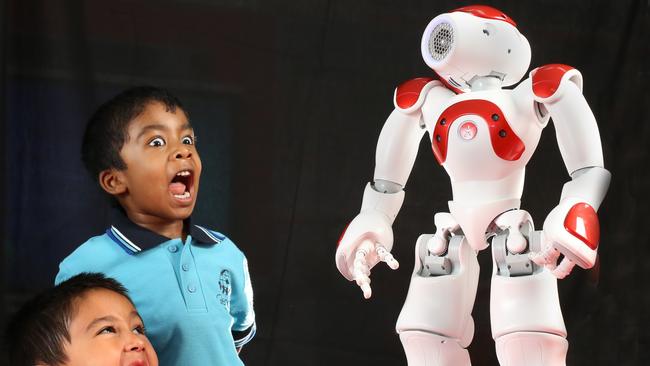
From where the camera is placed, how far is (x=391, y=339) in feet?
10.7

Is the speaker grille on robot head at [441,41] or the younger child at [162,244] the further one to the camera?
the speaker grille on robot head at [441,41]

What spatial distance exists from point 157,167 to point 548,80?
2.86 ft

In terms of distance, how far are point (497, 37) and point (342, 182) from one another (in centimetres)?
115

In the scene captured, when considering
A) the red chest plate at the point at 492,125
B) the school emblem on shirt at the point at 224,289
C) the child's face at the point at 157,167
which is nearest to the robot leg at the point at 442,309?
the red chest plate at the point at 492,125

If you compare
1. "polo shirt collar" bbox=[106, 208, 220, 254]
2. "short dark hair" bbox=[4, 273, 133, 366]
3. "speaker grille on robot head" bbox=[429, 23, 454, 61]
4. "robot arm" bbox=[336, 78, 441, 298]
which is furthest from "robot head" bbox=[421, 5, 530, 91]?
"short dark hair" bbox=[4, 273, 133, 366]

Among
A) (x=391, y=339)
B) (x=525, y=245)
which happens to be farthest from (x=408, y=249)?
(x=525, y=245)

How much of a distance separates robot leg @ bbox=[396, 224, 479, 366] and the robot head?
391 mm

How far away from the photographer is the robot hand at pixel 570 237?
194cm

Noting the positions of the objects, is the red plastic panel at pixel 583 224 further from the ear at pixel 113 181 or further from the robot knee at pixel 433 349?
the ear at pixel 113 181

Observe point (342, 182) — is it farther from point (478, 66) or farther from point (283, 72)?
point (478, 66)

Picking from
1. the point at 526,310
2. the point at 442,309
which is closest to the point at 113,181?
the point at 442,309

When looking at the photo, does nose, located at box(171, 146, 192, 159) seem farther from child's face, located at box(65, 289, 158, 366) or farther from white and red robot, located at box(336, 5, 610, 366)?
white and red robot, located at box(336, 5, 610, 366)

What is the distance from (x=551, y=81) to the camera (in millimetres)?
2100

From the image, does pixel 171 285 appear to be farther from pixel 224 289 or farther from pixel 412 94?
pixel 412 94
